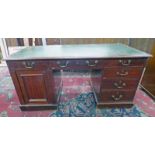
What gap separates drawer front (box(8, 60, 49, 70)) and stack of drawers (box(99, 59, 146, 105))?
0.71 metres

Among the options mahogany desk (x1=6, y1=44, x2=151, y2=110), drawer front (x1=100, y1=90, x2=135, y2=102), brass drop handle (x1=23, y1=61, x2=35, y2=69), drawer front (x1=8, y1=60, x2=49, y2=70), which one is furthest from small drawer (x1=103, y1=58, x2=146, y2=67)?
brass drop handle (x1=23, y1=61, x2=35, y2=69)

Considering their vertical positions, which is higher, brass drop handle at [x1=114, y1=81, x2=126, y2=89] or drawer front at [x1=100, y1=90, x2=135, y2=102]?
brass drop handle at [x1=114, y1=81, x2=126, y2=89]

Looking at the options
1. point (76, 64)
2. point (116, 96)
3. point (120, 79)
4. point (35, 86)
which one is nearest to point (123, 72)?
point (120, 79)

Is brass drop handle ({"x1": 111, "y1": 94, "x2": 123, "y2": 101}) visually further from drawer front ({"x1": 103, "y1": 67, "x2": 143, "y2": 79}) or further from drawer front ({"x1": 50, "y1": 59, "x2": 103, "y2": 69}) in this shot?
drawer front ({"x1": 50, "y1": 59, "x2": 103, "y2": 69})

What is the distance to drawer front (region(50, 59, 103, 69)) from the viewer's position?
4.22 feet

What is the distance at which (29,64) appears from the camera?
1.28 m

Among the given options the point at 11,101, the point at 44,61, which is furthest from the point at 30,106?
the point at 44,61

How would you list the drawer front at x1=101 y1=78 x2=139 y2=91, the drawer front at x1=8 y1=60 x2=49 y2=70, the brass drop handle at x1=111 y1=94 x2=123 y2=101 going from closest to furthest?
the drawer front at x1=8 y1=60 x2=49 y2=70 → the drawer front at x1=101 y1=78 x2=139 y2=91 → the brass drop handle at x1=111 y1=94 x2=123 y2=101

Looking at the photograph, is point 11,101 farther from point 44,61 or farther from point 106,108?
point 106,108

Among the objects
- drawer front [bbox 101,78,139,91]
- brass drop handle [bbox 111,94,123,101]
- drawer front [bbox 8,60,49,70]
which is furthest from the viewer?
brass drop handle [bbox 111,94,123,101]

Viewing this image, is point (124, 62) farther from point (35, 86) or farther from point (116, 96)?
point (35, 86)

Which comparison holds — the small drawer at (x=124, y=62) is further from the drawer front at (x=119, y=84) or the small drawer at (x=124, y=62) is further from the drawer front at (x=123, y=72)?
the drawer front at (x=119, y=84)

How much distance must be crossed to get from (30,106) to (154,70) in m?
1.96

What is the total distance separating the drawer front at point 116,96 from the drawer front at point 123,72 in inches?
9.3
